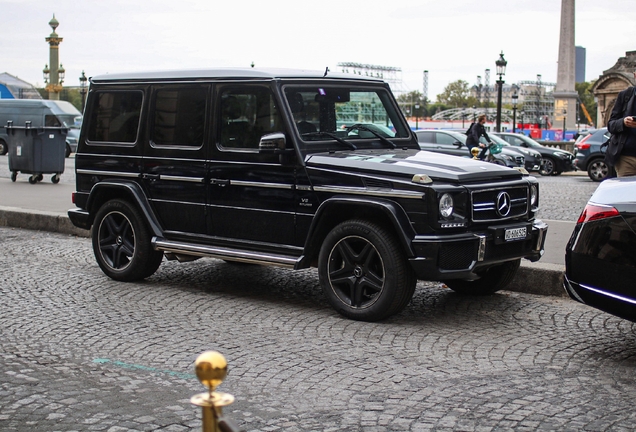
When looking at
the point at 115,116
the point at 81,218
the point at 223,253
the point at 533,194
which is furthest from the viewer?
the point at 81,218

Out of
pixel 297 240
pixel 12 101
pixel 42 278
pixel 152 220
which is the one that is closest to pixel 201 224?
pixel 152 220

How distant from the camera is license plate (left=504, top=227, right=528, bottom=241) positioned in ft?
22.0

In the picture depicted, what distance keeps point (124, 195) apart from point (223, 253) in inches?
56.1

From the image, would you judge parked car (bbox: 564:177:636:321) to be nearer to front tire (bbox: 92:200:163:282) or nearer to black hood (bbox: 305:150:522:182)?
black hood (bbox: 305:150:522:182)

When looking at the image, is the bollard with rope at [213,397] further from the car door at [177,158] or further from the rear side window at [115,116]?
the rear side window at [115,116]

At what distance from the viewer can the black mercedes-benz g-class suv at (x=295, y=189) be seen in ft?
21.3

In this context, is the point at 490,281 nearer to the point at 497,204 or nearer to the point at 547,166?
the point at 497,204

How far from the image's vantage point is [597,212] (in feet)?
18.5

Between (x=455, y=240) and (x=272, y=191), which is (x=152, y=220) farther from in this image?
(x=455, y=240)

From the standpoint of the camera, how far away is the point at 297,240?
7.14 meters

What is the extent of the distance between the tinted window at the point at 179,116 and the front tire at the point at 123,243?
757mm

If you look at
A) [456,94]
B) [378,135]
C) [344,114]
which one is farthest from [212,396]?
[456,94]

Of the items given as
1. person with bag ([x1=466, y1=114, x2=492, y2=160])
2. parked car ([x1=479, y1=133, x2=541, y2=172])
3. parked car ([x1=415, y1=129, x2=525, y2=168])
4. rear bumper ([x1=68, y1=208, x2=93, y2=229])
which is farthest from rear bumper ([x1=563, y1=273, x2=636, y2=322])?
parked car ([x1=479, y1=133, x2=541, y2=172])

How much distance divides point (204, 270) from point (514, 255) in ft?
11.4
